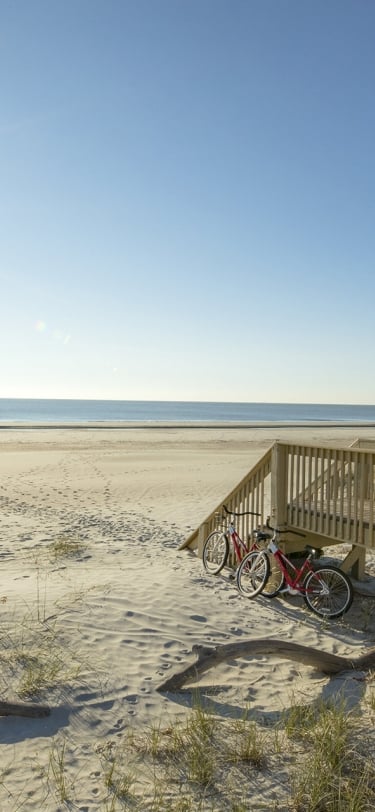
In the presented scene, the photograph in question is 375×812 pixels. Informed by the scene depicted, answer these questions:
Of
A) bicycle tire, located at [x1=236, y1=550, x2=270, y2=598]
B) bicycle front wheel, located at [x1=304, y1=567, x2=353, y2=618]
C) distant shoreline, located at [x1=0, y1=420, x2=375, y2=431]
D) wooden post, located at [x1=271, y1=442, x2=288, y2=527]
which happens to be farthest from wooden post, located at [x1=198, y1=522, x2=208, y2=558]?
distant shoreline, located at [x1=0, y1=420, x2=375, y2=431]

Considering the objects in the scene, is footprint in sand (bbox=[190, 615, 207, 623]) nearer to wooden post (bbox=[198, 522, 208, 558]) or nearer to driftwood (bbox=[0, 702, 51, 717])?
driftwood (bbox=[0, 702, 51, 717])

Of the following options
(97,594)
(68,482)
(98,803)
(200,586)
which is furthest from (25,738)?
(68,482)

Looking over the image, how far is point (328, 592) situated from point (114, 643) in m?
3.08

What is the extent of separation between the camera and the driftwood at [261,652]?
5559 mm

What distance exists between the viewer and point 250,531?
401 inches

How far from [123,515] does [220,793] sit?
35.7ft

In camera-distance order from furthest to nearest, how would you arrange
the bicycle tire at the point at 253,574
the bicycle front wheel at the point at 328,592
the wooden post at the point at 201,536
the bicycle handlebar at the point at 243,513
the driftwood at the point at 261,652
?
the wooden post at the point at 201,536 < the bicycle handlebar at the point at 243,513 < the bicycle tire at the point at 253,574 < the bicycle front wheel at the point at 328,592 < the driftwood at the point at 261,652

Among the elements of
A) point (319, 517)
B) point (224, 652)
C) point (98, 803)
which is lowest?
point (98, 803)

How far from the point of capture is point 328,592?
779 cm

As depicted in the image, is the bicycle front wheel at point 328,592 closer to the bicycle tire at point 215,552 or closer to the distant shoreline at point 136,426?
the bicycle tire at point 215,552

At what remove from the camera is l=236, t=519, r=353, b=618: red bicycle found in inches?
308

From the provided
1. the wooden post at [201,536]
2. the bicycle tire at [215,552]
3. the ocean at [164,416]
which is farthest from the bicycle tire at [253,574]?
the ocean at [164,416]

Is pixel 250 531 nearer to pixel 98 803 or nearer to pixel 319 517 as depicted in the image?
pixel 319 517

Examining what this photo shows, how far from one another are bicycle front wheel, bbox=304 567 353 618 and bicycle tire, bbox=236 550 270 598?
26.4 inches
